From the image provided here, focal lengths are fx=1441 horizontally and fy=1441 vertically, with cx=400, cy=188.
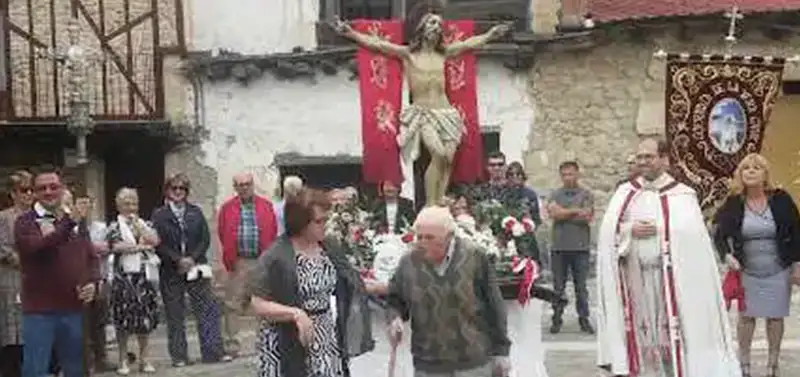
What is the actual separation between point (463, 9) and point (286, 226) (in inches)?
412

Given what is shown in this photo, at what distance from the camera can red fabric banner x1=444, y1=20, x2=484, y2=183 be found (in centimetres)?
1063

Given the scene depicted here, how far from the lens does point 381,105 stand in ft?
35.1

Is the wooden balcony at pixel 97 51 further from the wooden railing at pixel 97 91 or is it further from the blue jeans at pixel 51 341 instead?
the blue jeans at pixel 51 341

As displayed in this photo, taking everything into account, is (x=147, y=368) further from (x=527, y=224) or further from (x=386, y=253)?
(x=527, y=224)

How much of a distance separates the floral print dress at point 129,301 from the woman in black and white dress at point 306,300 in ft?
16.7

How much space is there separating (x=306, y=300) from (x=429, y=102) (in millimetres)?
3700

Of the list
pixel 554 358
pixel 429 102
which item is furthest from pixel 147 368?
pixel 429 102

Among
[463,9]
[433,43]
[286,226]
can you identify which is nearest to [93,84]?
[463,9]

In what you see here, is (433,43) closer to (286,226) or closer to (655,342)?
(655,342)

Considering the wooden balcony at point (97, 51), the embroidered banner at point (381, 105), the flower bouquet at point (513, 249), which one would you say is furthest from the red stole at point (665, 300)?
the wooden balcony at point (97, 51)

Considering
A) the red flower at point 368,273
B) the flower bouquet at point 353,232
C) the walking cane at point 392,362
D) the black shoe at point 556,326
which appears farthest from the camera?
the black shoe at point 556,326

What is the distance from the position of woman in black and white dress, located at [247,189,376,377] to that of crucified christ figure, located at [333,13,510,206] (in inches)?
131

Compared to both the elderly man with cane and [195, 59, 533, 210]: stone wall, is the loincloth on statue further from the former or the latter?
[195, 59, 533, 210]: stone wall

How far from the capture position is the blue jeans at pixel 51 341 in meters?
8.93
